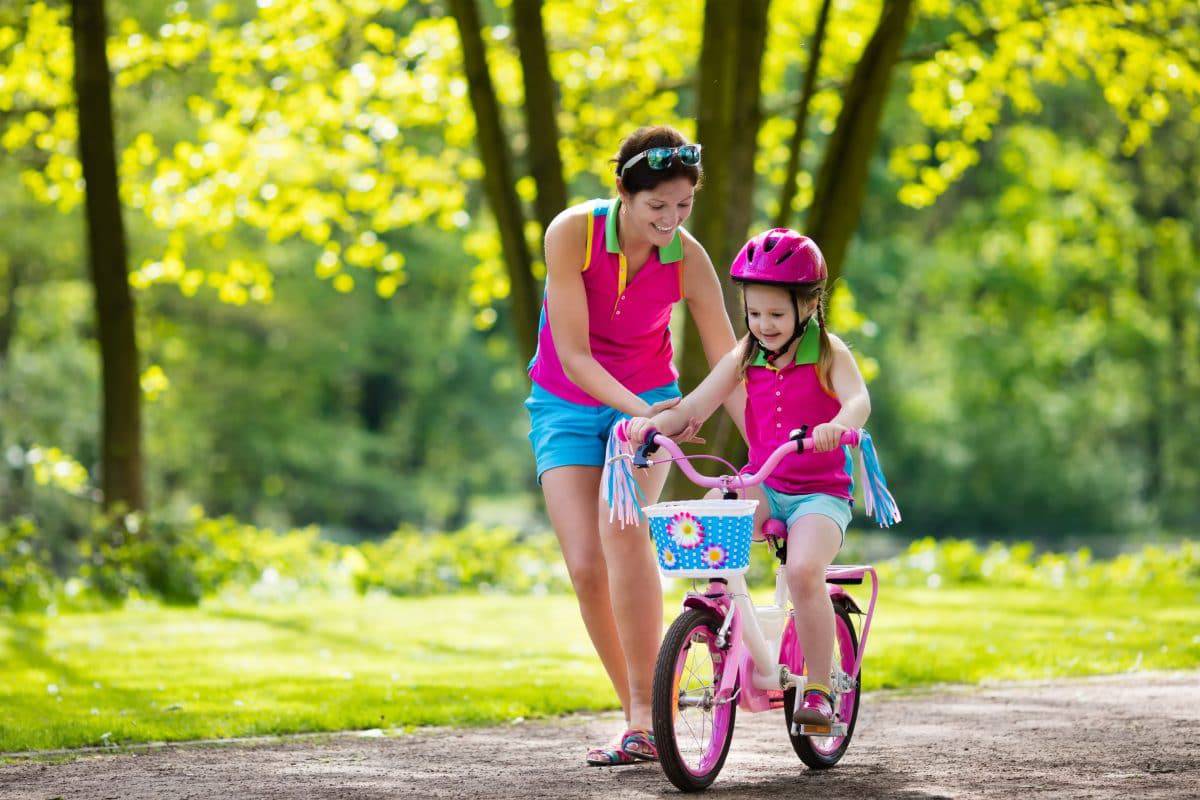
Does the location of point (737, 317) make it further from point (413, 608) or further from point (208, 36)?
point (208, 36)

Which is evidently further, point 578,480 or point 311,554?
point 311,554

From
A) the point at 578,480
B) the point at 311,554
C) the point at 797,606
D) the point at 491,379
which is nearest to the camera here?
the point at 797,606

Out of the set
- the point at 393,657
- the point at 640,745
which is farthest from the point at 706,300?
the point at 393,657

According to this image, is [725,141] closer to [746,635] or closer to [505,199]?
[505,199]

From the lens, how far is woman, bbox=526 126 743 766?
16.2 ft

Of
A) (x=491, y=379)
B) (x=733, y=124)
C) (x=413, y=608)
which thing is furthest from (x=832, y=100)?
(x=491, y=379)

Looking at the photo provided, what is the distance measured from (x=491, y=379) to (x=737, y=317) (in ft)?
89.7

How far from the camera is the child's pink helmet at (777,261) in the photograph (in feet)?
15.3

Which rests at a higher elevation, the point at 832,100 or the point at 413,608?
the point at 832,100

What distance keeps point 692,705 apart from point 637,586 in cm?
50

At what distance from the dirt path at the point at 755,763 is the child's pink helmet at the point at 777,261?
4.97ft

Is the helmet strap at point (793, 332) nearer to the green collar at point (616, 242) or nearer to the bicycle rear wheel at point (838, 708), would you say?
the green collar at point (616, 242)

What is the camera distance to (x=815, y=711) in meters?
4.70

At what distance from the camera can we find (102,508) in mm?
12938
